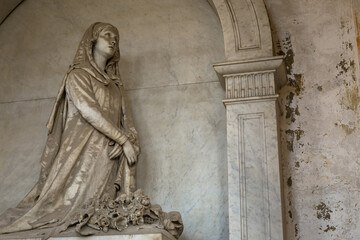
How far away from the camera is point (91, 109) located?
4.36 m

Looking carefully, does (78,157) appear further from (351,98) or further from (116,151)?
(351,98)

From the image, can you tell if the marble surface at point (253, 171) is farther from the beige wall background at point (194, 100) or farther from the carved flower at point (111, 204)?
the carved flower at point (111, 204)

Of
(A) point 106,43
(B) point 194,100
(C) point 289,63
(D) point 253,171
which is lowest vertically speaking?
(D) point 253,171

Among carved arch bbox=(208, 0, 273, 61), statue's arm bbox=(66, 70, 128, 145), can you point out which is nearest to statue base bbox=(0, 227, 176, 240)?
statue's arm bbox=(66, 70, 128, 145)

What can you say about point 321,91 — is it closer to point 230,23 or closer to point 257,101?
point 257,101

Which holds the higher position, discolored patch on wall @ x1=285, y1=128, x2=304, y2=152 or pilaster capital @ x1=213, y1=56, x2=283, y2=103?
pilaster capital @ x1=213, y1=56, x2=283, y2=103

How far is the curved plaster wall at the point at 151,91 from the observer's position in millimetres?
5059

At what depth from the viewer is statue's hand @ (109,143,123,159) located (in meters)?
4.38

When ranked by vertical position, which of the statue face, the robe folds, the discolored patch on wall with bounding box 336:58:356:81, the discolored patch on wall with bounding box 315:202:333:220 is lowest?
the discolored patch on wall with bounding box 315:202:333:220

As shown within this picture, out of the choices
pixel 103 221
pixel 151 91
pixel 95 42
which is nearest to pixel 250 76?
pixel 151 91

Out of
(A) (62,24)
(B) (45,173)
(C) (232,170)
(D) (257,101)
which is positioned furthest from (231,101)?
(A) (62,24)

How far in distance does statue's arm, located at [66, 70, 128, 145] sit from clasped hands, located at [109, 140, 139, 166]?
40mm

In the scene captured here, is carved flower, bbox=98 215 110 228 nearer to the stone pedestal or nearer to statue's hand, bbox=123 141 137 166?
statue's hand, bbox=123 141 137 166

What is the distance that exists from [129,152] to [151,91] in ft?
3.95
